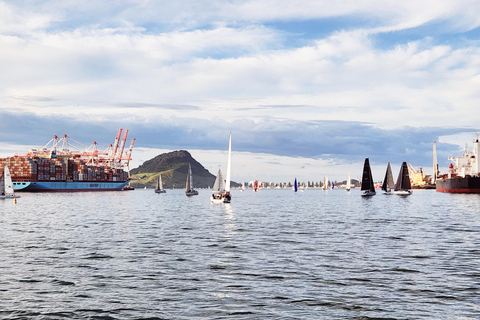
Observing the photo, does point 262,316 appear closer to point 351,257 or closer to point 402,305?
point 402,305

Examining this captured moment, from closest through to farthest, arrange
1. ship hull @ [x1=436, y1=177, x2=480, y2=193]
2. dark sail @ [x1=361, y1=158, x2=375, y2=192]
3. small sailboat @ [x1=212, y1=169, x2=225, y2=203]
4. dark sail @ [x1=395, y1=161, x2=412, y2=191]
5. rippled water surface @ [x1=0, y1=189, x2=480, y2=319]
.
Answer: rippled water surface @ [x1=0, y1=189, x2=480, y2=319]
small sailboat @ [x1=212, y1=169, x2=225, y2=203]
dark sail @ [x1=361, y1=158, x2=375, y2=192]
dark sail @ [x1=395, y1=161, x2=412, y2=191]
ship hull @ [x1=436, y1=177, x2=480, y2=193]

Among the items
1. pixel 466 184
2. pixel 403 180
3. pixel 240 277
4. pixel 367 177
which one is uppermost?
pixel 367 177

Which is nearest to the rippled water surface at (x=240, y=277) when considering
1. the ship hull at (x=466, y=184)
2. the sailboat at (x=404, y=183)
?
the sailboat at (x=404, y=183)

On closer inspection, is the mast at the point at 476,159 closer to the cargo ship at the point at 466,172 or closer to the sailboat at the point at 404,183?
the cargo ship at the point at 466,172

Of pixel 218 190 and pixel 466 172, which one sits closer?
pixel 218 190

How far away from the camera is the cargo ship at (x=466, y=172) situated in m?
175

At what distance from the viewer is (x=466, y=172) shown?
183750 mm

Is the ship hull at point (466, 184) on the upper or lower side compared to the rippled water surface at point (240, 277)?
upper

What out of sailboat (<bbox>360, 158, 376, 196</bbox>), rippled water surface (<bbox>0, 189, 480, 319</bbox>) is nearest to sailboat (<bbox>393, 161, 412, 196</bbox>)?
sailboat (<bbox>360, 158, 376, 196</bbox>)

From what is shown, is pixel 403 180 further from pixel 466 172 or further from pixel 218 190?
pixel 218 190

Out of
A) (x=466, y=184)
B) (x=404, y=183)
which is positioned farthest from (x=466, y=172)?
(x=404, y=183)

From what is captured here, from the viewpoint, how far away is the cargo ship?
17512cm

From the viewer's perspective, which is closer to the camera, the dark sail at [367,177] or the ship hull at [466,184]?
the dark sail at [367,177]

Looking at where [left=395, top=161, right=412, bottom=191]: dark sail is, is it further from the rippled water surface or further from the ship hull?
the rippled water surface
